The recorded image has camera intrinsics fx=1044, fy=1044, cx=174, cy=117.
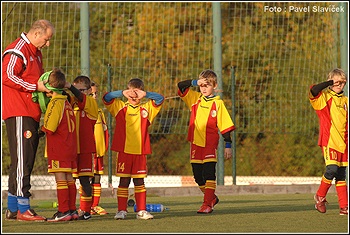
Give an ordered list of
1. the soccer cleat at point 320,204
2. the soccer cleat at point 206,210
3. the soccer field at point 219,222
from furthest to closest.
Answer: the soccer cleat at point 206,210
the soccer cleat at point 320,204
the soccer field at point 219,222

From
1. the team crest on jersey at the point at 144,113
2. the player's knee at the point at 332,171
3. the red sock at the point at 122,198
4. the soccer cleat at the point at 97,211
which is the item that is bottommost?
the soccer cleat at the point at 97,211

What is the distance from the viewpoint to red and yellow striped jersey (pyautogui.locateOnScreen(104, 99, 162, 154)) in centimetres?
1086

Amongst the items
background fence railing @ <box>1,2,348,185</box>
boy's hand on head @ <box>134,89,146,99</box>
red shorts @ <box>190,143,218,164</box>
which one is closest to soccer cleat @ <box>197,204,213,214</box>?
red shorts @ <box>190,143,218,164</box>

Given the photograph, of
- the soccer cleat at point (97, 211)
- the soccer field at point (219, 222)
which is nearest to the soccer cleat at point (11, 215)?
the soccer field at point (219, 222)

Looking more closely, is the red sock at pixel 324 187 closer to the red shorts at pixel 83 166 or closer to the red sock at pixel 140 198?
the red sock at pixel 140 198

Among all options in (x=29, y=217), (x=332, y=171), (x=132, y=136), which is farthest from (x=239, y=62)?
(x=29, y=217)

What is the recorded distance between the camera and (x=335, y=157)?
452 inches

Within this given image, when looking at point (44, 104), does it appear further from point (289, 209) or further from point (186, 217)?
point (289, 209)

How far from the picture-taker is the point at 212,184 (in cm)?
1189

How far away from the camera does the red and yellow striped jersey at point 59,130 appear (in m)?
10.1

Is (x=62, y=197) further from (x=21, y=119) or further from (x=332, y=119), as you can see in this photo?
(x=332, y=119)

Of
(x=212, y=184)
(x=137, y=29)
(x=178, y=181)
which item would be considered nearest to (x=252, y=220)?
(x=212, y=184)

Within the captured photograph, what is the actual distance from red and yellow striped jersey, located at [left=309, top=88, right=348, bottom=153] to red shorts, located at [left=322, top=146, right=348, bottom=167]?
42 mm

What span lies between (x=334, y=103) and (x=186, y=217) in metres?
2.15
